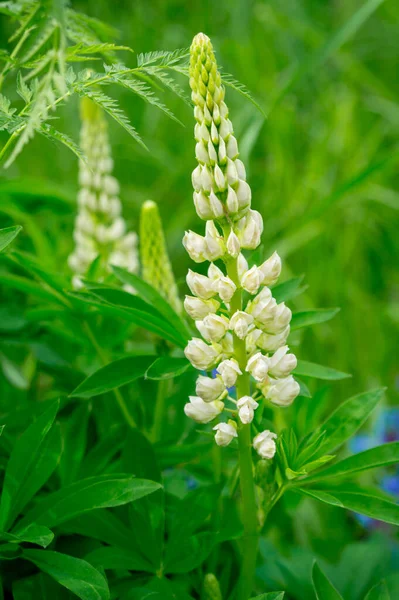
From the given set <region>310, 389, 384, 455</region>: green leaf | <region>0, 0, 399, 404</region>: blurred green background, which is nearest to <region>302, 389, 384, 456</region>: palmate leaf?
<region>310, 389, 384, 455</region>: green leaf

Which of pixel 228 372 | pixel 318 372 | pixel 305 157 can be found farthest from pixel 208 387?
pixel 305 157

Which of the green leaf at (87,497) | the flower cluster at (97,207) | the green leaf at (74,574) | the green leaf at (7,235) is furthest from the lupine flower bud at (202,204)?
the flower cluster at (97,207)

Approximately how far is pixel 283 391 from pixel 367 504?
0.19 meters

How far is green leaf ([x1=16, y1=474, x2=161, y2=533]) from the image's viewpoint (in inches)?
33.3

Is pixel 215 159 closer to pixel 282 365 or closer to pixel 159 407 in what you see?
pixel 282 365

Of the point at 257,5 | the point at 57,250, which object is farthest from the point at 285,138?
the point at 57,250

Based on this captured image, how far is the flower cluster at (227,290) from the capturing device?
0.82 meters

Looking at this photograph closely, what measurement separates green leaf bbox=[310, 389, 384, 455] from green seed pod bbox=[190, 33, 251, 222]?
326 millimetres

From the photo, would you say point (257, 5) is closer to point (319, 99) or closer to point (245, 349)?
point (319, 99)

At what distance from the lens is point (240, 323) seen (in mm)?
811

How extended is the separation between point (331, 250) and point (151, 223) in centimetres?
174

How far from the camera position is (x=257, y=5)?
3.65 metres

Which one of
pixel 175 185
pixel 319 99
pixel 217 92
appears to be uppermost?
pixel 319 99

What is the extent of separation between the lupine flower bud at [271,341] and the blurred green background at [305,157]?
1237 mm
